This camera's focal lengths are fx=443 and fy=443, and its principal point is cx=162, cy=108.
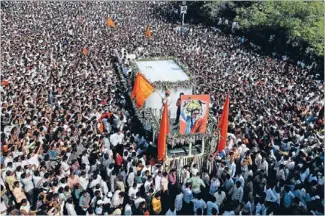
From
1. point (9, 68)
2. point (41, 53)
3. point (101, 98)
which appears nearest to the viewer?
point (101, 98)

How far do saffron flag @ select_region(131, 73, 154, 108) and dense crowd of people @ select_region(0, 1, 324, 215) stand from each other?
0.84 metres

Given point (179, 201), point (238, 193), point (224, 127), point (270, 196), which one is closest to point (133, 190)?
point (179, 201)

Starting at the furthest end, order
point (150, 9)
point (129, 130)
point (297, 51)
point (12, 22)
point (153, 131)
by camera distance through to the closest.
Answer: point (150, 9)
point (12, 22)
point (297, 51)
point (129, 130)
point (153, 131)

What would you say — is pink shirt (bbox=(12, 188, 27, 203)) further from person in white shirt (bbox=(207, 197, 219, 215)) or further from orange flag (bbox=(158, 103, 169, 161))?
person in white shirt (bbox=(207, 197, 219, 215))

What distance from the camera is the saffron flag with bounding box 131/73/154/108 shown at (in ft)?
47.1

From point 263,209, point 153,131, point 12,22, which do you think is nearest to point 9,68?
point 153,131

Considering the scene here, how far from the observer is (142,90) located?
14.6 metres

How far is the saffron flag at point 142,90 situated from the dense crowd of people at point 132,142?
84 cm

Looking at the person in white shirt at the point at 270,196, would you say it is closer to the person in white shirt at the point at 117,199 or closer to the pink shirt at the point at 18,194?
the person in white shirt at the point at 117,199

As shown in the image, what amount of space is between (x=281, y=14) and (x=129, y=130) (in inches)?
673

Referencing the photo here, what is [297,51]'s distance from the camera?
89.3ft

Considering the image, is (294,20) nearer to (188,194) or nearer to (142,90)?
(142,90)

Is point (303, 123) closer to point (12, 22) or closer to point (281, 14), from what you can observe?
point (281, 14)

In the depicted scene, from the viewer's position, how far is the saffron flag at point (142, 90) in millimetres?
14344
